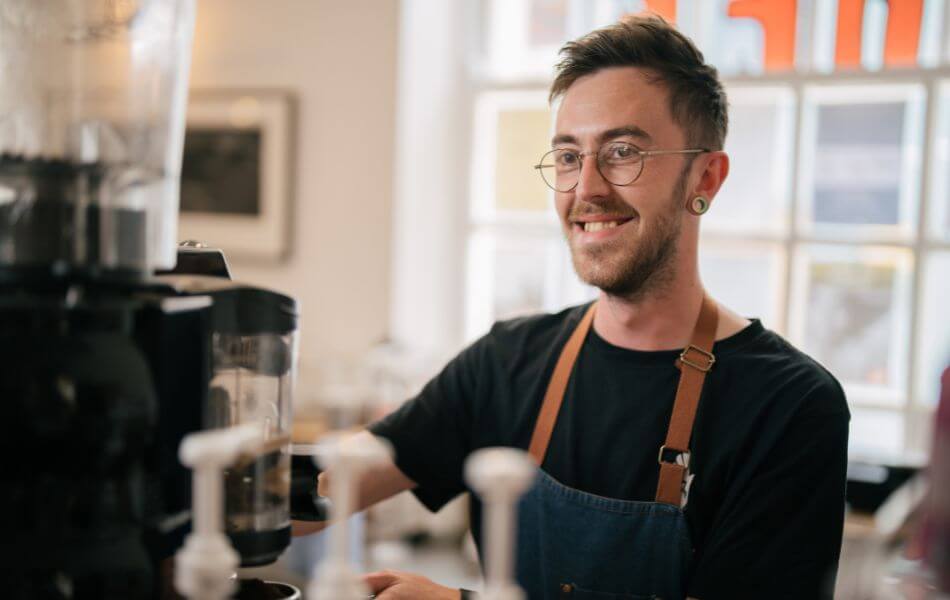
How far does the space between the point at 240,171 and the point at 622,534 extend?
9.11ft

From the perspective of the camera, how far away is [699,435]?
1.35 metres

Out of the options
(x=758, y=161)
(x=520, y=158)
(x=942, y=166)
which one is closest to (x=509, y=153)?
(x=520, y=158)

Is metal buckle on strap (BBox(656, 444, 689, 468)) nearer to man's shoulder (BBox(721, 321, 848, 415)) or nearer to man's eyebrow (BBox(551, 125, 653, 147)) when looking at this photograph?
man's shoulder (BBox(721, 321, 848, 415))

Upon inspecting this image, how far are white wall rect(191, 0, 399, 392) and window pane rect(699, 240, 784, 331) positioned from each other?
121 centimetres

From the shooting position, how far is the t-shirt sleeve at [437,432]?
1546 mm

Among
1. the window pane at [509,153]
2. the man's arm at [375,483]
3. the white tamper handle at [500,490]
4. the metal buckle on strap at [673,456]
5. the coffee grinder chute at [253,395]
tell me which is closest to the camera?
the white tamper handle at [500,490]

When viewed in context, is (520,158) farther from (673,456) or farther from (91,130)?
(91,130)

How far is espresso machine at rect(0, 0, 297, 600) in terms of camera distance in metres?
0.75

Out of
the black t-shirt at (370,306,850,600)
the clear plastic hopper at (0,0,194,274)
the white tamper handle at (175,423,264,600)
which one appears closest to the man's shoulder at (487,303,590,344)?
the black t-shirt at (370,306,850,600)

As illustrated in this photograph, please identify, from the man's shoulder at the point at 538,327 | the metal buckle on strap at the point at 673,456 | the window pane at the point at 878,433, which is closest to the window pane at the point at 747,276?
the window pane at the point at 878,433

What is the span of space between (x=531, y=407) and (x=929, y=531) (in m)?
0.80

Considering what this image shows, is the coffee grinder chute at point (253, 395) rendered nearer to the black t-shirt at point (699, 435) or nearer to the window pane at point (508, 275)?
the black t-shirt at point (699, 435)

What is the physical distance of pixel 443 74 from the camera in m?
3.58

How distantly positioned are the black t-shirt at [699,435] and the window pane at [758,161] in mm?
1831
